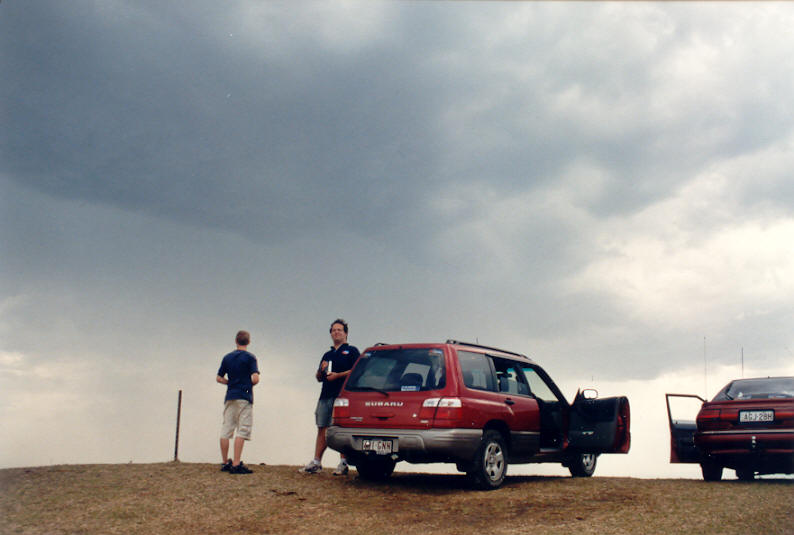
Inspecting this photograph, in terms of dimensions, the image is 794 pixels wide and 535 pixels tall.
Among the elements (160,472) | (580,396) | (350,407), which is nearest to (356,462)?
(350,407)

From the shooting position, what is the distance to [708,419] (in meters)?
11.9

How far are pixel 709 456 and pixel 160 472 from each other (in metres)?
8.41

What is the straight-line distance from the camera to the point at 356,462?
1116cm

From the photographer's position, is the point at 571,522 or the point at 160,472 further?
the point at 160,472

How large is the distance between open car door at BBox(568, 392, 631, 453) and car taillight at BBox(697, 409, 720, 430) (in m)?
1.21

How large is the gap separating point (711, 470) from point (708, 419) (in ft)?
3.18

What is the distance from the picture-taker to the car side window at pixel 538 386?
11.9 meters

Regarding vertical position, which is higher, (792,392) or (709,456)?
(792,392)

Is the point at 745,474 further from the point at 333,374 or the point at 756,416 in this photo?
the point at 333,374

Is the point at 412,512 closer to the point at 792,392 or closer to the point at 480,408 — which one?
the point at 480,408

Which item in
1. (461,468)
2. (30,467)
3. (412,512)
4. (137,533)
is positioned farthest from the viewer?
(30,467)

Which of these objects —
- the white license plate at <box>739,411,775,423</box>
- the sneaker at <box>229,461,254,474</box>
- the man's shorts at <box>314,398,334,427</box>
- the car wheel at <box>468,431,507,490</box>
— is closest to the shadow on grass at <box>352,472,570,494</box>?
the car wheel at <box>468,431,507,490</box>

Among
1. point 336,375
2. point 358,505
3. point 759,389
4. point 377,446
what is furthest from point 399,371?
point 759,389

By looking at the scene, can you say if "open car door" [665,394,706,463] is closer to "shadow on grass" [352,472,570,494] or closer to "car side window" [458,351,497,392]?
"shadow on grass" [352,472,570,494]
